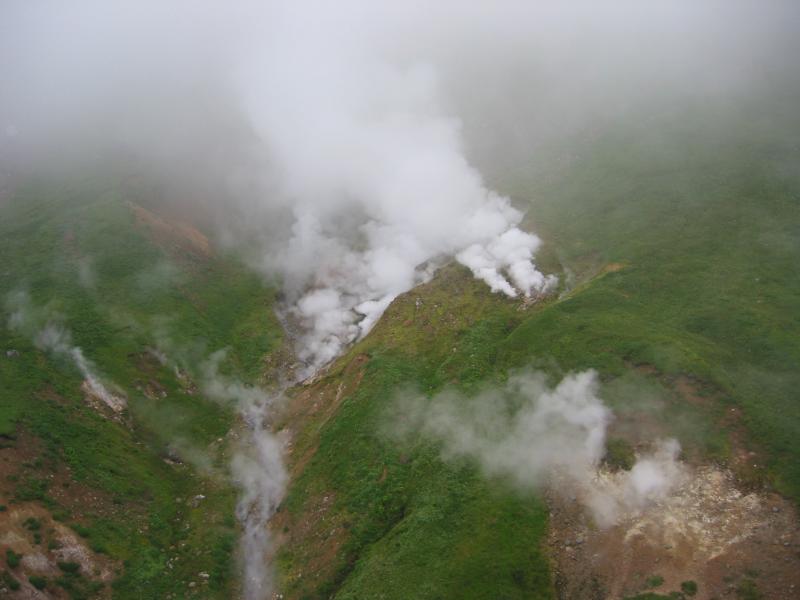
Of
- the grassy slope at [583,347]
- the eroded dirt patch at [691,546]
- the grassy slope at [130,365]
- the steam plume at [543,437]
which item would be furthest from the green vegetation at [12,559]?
the eroded dirt patch at [691,546]

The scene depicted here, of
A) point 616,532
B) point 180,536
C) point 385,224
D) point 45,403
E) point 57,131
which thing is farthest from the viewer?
point 57,131

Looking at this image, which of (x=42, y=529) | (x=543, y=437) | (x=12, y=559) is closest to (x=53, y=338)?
(x=42, y=529)

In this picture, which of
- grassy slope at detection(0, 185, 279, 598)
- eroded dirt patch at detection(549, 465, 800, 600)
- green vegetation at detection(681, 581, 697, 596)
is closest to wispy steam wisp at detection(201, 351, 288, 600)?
grassy slope at detection(0, 185, 279, 598)

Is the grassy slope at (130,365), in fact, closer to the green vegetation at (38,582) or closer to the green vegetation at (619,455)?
the green vegetation at (38,582)

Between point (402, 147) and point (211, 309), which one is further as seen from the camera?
point (402, 147)

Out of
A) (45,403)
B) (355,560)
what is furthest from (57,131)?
(355,560)

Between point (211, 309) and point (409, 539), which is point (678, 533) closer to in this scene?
point (409, 539)

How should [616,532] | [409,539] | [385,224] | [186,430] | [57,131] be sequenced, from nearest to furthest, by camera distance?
[616,532]
[409,539]
[186,430]
[385,224]
[57,131]
